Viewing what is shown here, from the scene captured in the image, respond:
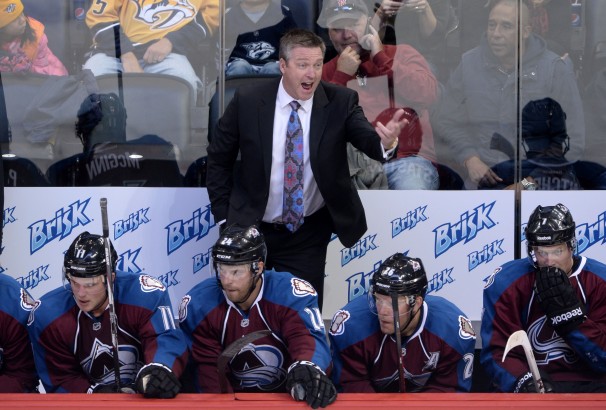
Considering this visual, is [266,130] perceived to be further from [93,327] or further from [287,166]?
[93,327]

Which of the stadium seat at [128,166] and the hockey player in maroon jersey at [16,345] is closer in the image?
the hockey player in maroon jersey at [16,345]

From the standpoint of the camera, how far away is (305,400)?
114 inches

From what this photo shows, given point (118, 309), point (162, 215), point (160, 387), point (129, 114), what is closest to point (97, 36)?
point (129, 114)

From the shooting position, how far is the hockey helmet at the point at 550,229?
157 inches

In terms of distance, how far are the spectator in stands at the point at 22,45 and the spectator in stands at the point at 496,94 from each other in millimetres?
1863

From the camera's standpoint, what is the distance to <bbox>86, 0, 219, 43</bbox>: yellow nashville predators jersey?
199 inches

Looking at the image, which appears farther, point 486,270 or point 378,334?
point 486,270

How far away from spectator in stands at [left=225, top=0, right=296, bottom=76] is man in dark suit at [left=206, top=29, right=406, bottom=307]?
575 mm

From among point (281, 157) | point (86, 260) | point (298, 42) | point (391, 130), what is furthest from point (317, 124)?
point (86, 260)

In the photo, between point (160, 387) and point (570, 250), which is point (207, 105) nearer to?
point (570, 250)

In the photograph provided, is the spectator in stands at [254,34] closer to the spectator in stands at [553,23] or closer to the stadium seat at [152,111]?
the stadium seat at [152,111]

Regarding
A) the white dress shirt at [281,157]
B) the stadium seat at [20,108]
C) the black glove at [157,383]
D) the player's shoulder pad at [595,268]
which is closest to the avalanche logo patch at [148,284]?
the white dress shirt at [281,157]

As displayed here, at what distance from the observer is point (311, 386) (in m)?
3.00

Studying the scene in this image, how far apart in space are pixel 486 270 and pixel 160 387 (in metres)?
2.32
